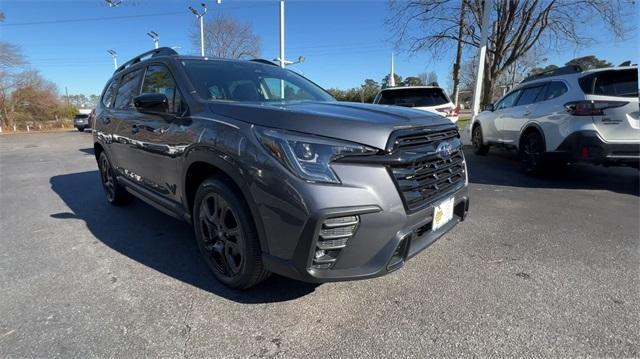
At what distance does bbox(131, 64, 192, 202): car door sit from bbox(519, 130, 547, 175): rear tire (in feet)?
17.8

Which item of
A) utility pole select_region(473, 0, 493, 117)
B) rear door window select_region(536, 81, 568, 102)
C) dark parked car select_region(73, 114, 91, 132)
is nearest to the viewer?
rear door window select_region(536, 81, 568, 102)

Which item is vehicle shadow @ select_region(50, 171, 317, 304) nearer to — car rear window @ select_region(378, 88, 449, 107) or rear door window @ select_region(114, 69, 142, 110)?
rear door window @ select_region(114, 69, 142, 110)

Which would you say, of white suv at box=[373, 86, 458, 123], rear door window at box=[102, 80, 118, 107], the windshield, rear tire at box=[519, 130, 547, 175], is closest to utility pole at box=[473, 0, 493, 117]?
white suv at box=[373, 86, 458, 123]

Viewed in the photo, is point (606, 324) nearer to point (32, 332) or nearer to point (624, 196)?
point (32, 332)

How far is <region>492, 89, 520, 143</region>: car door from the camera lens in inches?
289

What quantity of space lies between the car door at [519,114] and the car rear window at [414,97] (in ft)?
4.97

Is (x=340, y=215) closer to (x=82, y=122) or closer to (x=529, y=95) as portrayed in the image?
(x=529, y=95)

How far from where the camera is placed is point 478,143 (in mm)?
9109

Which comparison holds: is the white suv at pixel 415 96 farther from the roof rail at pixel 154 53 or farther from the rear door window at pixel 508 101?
the roof rail at pixel 154 53

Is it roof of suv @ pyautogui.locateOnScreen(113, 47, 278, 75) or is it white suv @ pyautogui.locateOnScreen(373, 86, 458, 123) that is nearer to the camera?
roof of suv @ pyautogui.locateOnScreen(113, 47, 278, 75)

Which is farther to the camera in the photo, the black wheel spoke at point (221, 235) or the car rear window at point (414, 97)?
the car rear window at point (414, 97)

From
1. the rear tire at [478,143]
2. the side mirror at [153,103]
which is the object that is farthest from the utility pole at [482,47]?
the side mirror at [153,103]

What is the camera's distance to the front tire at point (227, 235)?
90.5 inches

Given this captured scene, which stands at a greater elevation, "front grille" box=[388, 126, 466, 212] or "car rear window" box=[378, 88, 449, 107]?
"car rear window" box=[378, 88, 449, 107]
